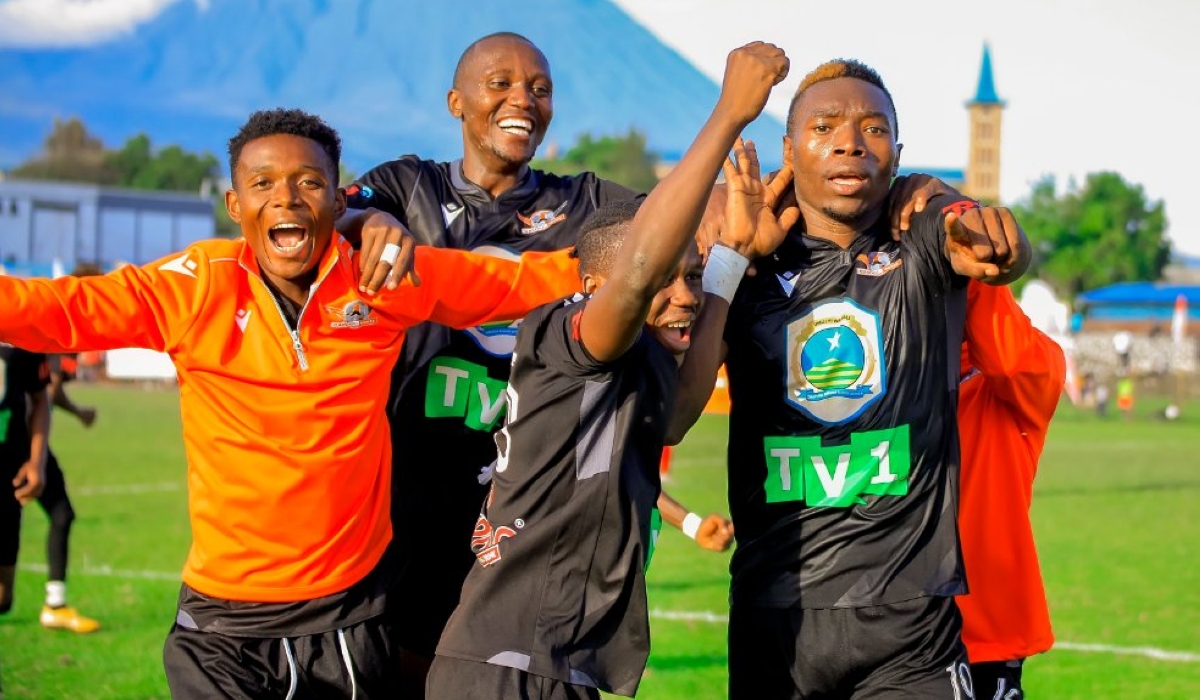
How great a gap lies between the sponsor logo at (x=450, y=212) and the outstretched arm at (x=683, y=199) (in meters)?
1.82

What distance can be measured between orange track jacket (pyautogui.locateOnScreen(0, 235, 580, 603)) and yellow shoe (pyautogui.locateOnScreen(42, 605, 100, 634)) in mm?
Answer: 6021

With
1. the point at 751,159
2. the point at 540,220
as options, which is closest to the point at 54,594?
the point at 540,220

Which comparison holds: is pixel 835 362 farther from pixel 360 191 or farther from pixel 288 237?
pixel 360 191

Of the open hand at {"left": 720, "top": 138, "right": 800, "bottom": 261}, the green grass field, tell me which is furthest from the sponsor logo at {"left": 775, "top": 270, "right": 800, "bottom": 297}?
the green grass field

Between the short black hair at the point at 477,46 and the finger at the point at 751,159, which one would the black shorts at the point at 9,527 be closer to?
the short black hair at the point at 477,46

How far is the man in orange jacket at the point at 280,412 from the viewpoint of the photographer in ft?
14.5

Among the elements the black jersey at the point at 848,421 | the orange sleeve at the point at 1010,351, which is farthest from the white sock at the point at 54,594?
the orange sleeve at the point at 1010,351

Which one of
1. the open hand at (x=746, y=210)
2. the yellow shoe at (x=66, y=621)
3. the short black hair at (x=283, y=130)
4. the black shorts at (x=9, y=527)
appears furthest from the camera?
the yellow shoe at (x=66, y=621)

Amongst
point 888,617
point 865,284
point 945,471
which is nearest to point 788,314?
point 865,284

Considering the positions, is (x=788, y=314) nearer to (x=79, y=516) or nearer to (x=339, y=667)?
(x=339, y=667)

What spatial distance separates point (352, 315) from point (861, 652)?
1906 mm

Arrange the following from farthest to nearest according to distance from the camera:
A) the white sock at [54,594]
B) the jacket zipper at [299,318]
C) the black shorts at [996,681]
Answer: the white sock at [54,594], the black shorts at [996,681], the jacket zipper at [299,318]

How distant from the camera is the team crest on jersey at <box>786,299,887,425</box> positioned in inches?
176

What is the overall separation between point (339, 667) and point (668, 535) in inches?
458
